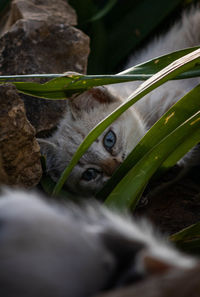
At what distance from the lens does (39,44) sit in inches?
65.8

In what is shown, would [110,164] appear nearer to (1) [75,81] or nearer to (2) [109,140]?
(2) [109,140]

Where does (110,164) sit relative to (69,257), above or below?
below

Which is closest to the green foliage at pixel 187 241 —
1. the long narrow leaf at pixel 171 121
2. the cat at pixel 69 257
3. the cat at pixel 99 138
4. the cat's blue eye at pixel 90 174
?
the long narrow leaf at pixel 171 121

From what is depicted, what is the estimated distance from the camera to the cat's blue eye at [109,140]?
161cm

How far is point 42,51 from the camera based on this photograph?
66.0 inches

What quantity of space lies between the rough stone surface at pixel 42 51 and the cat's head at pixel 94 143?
55mm

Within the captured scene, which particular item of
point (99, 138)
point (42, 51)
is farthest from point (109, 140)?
point (42, 51)

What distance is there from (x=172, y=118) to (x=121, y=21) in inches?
54.2

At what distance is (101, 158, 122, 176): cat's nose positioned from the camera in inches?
61.7

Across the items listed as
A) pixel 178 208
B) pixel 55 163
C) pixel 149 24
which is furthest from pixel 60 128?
pixel 149 24

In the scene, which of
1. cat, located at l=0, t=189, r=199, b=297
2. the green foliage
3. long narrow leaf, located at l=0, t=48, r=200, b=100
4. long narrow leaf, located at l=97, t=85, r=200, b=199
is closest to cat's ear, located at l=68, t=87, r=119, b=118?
long narrow leaf, located at l=0, t=48, r=200, b=100

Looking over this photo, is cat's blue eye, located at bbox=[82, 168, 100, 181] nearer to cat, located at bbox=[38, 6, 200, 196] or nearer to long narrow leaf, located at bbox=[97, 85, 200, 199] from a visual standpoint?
cat, located at bbox=[38, 6, 200, 196]

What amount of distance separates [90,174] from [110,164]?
0.29 ft

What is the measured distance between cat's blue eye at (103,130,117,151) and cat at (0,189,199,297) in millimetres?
958
